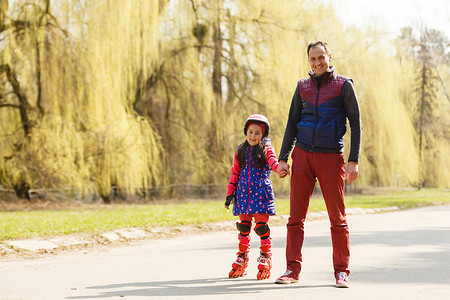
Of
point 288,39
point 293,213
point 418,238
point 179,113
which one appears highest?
point 288,39

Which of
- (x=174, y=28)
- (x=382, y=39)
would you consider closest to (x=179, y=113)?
(x=174, y=28)

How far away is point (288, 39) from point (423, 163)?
19.1 meters

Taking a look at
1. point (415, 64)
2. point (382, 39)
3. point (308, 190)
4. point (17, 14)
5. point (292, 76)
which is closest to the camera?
point (308, 190)

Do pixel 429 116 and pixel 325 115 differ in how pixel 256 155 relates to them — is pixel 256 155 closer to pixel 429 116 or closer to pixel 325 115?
pixel 325 115

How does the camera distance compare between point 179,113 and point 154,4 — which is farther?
point 179,113

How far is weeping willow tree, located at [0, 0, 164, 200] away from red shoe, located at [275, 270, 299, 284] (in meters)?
13.2

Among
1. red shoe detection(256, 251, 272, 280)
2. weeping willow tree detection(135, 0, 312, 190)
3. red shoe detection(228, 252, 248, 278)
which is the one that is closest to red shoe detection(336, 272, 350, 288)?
red shoe detection(256, 251, 272, 280)

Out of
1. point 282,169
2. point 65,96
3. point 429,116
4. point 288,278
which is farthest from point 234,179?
point 429,116

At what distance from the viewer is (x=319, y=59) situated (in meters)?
5.93

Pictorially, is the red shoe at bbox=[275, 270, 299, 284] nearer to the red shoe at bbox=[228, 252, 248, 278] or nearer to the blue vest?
the red shoe at bbox=[228, 252, 248, 278]

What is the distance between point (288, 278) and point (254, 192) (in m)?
0.98

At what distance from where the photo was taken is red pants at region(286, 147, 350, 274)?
230 inches

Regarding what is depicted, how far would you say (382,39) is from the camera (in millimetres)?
28750

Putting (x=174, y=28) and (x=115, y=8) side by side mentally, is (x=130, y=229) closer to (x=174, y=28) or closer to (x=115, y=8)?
(x=115, y=8)
